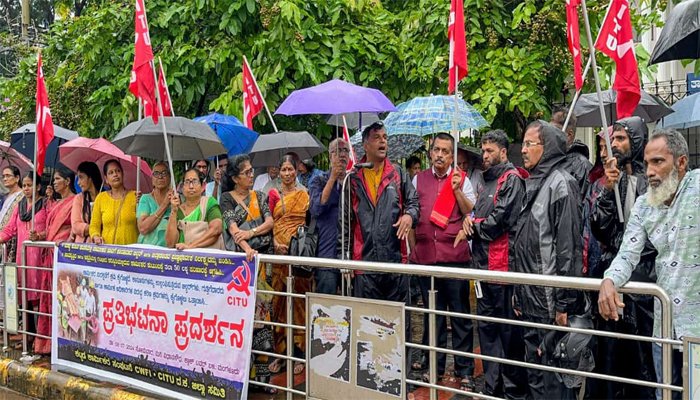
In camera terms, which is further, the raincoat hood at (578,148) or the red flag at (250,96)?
the red flag at (250,96)

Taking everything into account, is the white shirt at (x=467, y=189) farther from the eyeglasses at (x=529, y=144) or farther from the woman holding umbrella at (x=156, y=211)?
the woman holding umbrella at (x=156, y=211)

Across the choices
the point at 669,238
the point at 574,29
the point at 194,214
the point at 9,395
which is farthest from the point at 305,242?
the point at 9,395

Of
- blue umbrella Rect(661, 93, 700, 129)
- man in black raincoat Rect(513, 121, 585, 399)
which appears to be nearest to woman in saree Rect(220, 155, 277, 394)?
man in black raincoat Rect(513, 121, 585, 399)

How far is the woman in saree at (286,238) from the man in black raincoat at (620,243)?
8.37 ft

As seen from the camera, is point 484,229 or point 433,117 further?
point 433,117

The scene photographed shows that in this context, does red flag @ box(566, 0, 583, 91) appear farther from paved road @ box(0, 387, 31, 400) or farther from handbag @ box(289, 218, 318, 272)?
paved road @ box(0, 387, 31, 400)

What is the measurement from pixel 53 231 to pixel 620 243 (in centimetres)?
525

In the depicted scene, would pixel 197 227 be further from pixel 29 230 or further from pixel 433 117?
pixel 29 230

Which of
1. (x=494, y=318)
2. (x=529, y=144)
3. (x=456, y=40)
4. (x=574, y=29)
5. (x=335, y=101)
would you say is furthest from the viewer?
(x=335, y=101)

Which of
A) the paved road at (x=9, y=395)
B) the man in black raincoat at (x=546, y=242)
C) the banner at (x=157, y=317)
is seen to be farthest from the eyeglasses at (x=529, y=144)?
the paved road at (x=9, y=395)

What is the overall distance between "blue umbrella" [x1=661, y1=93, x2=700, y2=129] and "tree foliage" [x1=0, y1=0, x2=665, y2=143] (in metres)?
0.95

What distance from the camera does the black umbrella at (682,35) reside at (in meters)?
5.08

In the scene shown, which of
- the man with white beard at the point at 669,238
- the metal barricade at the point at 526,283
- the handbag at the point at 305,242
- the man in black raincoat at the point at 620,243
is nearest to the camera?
the metal barricade at the point at 526,283

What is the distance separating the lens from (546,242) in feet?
14.2
